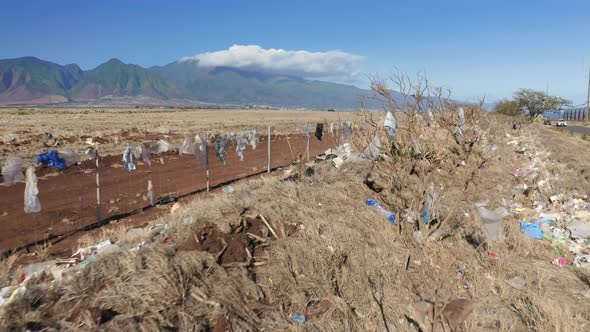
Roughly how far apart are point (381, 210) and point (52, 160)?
29.9 feet

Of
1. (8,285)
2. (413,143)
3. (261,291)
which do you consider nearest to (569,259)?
(413,143)

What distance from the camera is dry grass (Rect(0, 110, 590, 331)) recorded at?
3.64 metres

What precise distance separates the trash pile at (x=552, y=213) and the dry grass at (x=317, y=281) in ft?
1.71

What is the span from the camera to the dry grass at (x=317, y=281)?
3.64 meters

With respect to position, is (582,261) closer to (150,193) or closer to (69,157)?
(150,193)

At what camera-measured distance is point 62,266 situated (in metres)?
4.80

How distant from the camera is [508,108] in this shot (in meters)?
45.9

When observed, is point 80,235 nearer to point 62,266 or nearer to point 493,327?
point 62,266

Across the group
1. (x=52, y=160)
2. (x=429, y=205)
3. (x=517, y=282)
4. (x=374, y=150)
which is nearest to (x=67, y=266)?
(x=429, y=205)

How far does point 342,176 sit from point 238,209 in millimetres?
4120

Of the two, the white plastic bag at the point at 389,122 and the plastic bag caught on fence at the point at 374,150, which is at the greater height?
the white plastic bag at the point at 389,122

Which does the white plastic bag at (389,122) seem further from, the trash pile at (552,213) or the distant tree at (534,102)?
the distant tree at (534,102)

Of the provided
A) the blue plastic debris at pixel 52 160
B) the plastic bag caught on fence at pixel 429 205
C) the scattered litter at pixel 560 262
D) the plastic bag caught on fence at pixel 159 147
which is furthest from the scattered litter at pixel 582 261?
the blue plastic debris at pixel 52 160

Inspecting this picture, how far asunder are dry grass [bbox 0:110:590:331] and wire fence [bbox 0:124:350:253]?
72.8 inches
